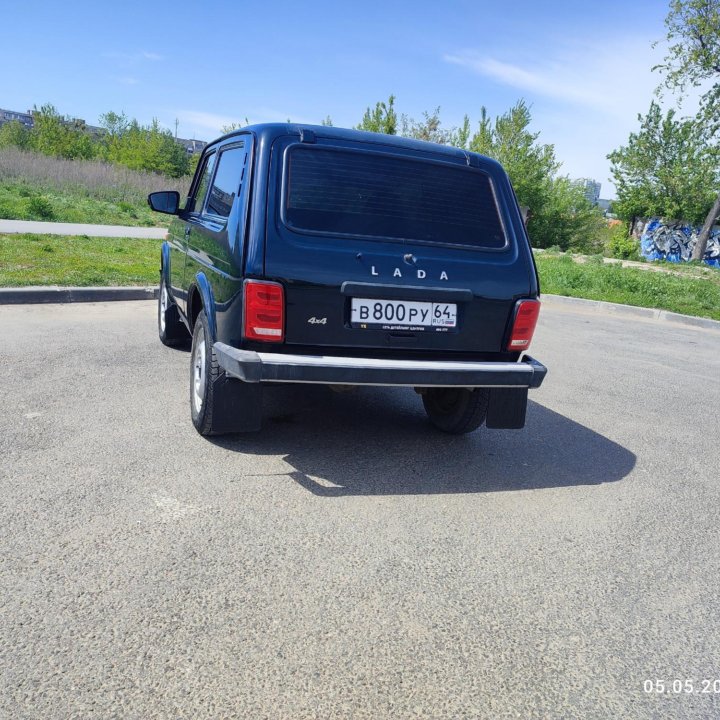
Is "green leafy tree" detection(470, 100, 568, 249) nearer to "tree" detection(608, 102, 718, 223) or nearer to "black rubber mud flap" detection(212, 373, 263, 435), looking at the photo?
"tree" detection(608, 102, 718, 223)

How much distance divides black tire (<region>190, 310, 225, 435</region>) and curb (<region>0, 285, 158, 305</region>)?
179 inches

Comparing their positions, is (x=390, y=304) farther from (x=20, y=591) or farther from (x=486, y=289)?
(x=20, y=591)

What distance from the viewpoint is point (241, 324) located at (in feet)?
11.8

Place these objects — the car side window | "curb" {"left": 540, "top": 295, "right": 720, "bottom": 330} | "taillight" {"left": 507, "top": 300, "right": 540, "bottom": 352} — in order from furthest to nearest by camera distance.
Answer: "curb" {"left": 540, "top": 295, "right": 720, "bottom": 330} < the car side window < "taillight" {"left": 507, "top": 300, "right": 540, "bottom": 352}

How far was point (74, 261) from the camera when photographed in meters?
10.6

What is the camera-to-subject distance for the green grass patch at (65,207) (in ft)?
64.3

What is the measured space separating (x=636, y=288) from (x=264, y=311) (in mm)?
13583

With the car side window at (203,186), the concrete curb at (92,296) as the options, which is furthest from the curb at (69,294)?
the car side window at (203,186)

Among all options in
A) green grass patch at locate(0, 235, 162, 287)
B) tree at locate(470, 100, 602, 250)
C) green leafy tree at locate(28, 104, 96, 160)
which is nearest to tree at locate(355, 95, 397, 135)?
tree at locate(470, 100, 602, 250)

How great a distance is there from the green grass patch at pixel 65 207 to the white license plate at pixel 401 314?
17316 mm

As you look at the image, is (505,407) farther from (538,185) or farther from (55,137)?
(55,137)

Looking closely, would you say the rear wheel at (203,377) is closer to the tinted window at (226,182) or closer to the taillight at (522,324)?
the tinted window at (226,182)

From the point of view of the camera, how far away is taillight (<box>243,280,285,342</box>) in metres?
3.52

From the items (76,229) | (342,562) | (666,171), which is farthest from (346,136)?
(666,171)
